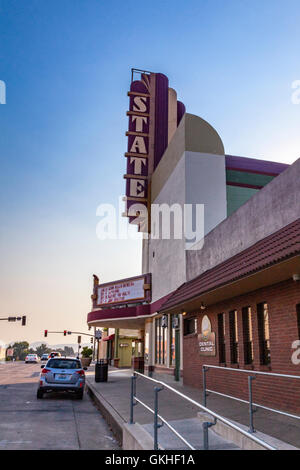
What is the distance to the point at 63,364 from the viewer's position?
15.8 m

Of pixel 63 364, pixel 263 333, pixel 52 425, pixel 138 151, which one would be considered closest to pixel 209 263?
pixel 263 333

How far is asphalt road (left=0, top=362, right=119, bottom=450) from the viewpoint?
7.76 meters

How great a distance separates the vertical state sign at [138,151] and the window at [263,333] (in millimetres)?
16277

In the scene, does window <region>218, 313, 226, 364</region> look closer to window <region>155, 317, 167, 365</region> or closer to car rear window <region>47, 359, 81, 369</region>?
car rear window <region>47, 359, 81, 369</region>

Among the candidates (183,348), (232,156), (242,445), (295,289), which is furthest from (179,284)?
(242,445)

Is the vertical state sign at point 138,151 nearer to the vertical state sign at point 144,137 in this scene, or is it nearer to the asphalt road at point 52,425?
the vertical state sign at point 144,137

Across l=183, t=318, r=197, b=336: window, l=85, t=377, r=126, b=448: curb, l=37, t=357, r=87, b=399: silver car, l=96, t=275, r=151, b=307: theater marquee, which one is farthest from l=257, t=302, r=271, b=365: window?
l=96, t=275, r=151, b=307: theater marquee

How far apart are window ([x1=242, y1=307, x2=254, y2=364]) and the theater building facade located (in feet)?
0.09

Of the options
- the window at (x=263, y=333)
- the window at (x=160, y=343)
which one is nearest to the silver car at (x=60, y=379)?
the window at (x=160, y=343)

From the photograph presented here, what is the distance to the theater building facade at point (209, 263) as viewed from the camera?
9.56 metres

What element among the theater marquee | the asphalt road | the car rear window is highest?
the theater marquee

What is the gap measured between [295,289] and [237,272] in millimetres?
1539
